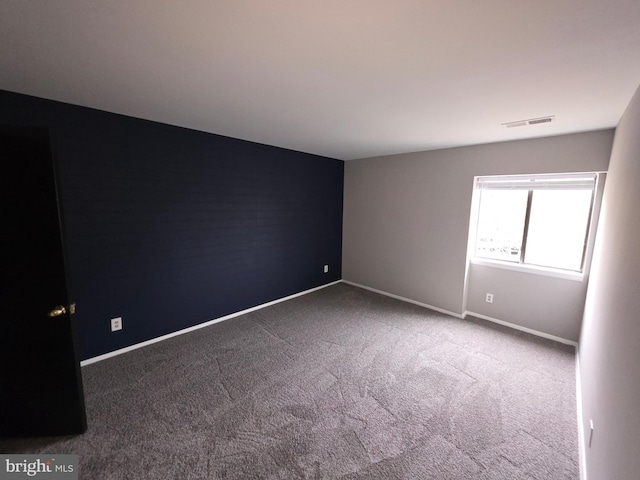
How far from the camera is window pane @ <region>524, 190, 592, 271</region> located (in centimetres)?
295

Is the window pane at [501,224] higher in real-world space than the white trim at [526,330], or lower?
higher

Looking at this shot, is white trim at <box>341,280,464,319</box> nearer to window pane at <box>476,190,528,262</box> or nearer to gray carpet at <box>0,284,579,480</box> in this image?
gray carpet at <box>0,284,579,480</box>

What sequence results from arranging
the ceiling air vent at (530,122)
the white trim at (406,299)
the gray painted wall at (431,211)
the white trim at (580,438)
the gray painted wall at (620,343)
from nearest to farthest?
1. the gray painted wall at (620,343)
2. the white trim at (580,438)
3. the ceiling air vent at (530,122)
4. the gray painted wall at (431,211)
5. the white trim at (406,299)

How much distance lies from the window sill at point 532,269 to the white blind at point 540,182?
948 mm

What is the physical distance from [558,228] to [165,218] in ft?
14.8

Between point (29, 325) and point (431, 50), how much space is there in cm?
282

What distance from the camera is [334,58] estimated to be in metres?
1.42

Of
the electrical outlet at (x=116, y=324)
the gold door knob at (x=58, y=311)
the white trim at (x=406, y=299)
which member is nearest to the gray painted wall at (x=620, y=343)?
the white trim at (x=406, y=299)

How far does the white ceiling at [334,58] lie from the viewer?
1.07m

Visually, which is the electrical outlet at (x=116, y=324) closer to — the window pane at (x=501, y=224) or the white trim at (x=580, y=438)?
the white trim at (x=580, y=438)

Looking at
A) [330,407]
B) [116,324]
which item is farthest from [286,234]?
[330,407]

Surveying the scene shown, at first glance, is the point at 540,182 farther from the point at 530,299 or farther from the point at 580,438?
the point at 580,438

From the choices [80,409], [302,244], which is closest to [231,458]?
[80,409]

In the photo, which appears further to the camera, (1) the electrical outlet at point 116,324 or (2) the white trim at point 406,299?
(2) the white trim at point 406,299
